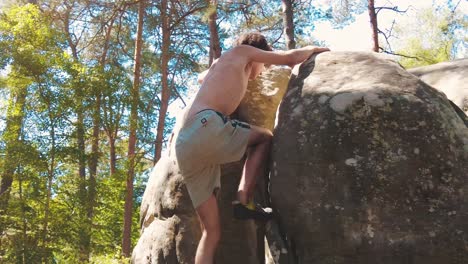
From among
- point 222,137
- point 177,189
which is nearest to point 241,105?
point 177,189

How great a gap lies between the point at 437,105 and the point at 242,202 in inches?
53.4

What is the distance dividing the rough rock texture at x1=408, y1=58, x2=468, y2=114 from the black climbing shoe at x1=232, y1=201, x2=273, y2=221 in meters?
1.75

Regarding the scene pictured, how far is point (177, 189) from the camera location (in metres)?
3.96

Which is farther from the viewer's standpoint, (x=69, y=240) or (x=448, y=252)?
(x=69, y=240)

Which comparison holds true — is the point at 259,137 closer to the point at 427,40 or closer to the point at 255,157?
the point at 255,157

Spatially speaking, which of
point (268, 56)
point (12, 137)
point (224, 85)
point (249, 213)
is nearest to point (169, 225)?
point (249, 213)

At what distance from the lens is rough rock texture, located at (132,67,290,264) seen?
3.71m

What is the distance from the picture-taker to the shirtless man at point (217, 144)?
287 centimetres

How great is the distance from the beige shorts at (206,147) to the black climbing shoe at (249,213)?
209 millimetres

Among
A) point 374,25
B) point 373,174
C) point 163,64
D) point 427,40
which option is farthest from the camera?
point 427,40

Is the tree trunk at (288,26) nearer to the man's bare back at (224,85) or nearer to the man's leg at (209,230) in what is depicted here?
the man's bare back at (224,85)

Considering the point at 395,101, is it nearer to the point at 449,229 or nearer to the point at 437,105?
the point at 437,105

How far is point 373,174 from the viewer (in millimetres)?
2670

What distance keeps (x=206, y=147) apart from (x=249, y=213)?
50cm
